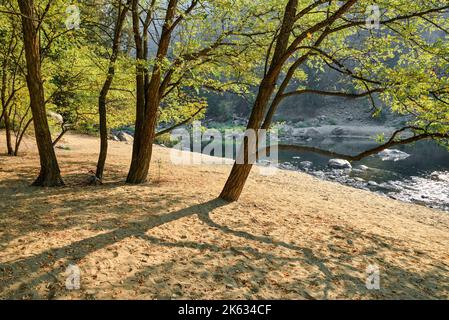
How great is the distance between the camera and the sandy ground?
4633 mm

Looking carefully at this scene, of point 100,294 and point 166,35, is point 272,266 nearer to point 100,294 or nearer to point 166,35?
point 100,294

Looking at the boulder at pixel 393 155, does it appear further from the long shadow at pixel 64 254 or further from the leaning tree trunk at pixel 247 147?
the long shadow at pixel 64 254

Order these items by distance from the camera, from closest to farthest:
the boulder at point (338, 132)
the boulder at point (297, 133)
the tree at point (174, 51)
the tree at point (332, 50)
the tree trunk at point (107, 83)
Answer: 1. the tree at point (332, 50)
2. the tree at point (174, 51)
3. the tree trunk at point (107, 83)
4. the boulder at point (297, 133)
5. the boulder at point (338, 132)

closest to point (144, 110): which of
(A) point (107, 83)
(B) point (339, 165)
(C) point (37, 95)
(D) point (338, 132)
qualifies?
(A) point (107, 83)

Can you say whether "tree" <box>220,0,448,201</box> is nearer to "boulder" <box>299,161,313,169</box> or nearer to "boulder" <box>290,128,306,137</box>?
"boulder" <box>299,161,313,169</box>

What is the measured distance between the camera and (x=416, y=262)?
6414mm

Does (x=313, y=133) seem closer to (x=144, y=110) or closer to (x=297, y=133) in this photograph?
(x=297, y=133)

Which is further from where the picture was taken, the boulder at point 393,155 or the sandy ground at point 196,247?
the boulder at point 393,155

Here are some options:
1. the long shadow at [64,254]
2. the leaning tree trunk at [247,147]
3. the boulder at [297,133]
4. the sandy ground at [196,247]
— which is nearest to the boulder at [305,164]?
the sandy ground at [196,247]

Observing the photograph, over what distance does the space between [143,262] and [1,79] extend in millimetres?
13267

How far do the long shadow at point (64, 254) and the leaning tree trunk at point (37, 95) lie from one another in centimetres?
388

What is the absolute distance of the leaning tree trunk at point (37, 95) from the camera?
795 centimetres

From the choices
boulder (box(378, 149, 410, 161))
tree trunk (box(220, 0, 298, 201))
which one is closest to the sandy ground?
tree trunk (box(220, 0, 298, 201))

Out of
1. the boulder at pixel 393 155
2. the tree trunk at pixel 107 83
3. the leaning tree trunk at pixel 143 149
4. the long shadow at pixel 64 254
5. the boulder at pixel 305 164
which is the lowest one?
the boulder at pixel 305 164
